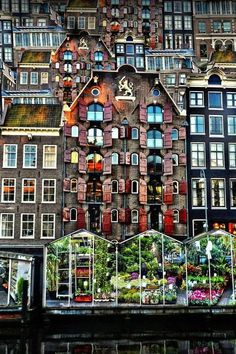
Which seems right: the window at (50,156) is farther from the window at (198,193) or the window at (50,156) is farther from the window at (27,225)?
the window at (198,193)

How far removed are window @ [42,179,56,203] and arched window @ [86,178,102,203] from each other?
320cm

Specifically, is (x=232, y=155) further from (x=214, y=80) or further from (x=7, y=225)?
(x=7, y=225)

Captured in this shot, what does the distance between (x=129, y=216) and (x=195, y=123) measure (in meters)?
11.5

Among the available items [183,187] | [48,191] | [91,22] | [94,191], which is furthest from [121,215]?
[91,22]

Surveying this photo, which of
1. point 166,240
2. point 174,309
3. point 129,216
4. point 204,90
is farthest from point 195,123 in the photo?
point 174,309

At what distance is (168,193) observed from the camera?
164ft

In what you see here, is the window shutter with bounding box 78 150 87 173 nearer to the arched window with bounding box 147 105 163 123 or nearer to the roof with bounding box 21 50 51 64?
the arched window with bounding box 147 105 163 123

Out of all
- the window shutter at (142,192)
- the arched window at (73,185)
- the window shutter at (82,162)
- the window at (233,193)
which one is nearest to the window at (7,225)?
the arched window at (73,185)

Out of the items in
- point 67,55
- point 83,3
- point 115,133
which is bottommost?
point 115,133

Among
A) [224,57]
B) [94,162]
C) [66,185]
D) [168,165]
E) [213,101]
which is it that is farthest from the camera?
[224,57]

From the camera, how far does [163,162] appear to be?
1998 inches

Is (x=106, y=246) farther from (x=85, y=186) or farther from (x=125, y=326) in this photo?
(x=85, y=186)

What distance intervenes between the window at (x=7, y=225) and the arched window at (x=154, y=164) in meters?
13.6

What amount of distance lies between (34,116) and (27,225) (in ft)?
34.5
